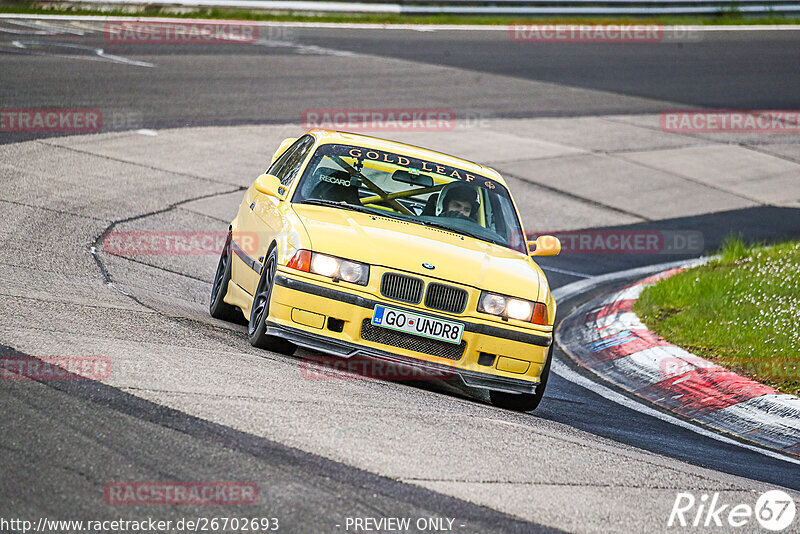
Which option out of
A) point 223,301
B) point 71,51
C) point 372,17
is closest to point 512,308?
point 223,301

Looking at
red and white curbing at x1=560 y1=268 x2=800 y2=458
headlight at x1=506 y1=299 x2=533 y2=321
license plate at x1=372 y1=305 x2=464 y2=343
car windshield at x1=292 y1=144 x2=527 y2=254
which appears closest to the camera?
license plate at x1=372 y1=305 x2=464 y2=343

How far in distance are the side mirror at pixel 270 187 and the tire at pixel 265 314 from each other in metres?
0.70

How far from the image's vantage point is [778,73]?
2931 cm

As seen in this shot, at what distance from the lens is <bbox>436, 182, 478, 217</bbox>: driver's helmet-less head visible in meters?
8.51

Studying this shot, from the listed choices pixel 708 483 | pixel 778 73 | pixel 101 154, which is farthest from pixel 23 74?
pixel 778 73

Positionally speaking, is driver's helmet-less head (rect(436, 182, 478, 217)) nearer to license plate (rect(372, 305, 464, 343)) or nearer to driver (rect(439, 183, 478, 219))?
driver (rect(439, 183, 478, 219))

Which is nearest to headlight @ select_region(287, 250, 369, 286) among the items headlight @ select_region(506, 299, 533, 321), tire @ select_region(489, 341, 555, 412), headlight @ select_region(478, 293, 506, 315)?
headlight @ select_region(478, 293, 506, 315)

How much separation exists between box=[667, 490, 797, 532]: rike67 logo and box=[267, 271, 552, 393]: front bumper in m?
1.88

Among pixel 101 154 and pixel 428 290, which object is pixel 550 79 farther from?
pixel 428 290

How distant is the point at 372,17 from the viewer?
102 ft

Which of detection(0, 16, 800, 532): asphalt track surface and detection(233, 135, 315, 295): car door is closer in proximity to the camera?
detection(0, 16, 800, 532): asphalt track surface

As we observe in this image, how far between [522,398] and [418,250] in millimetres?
1230

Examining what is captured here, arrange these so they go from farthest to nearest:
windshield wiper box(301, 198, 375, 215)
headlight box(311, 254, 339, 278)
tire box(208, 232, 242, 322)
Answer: tire box(208, 232, 242, 322), windshield wiper box(301, 198, 375, 215), headlight box(311, 254, 339, 278)

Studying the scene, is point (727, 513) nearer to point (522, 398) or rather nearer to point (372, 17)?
point (522, 398)
